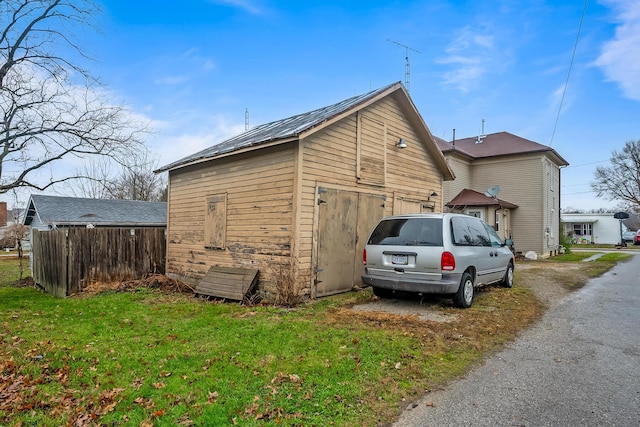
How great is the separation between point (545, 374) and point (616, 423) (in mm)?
1051

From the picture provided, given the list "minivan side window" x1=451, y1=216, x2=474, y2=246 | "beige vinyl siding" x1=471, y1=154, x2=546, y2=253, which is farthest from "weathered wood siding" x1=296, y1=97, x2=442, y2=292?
"beige vinyl siding" x1=471, y1=154, x2=546, y2=253

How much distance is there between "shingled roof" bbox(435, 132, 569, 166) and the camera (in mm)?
21000

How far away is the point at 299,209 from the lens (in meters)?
7.67

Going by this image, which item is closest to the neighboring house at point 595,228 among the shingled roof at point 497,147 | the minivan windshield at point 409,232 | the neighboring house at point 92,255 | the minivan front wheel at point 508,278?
the shingled roof at point 497,147

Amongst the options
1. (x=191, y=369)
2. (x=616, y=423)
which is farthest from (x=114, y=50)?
(x=616, y=423)

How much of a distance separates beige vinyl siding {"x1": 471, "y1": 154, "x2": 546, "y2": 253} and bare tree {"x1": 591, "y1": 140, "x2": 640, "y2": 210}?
101 ft

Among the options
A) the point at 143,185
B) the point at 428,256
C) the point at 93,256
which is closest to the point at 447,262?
the point at 428,256

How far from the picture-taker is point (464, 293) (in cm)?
690

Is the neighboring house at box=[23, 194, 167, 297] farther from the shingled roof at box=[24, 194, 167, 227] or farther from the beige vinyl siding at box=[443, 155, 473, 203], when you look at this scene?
the beige vinyl siding at box=[443, 155, 473, 203]

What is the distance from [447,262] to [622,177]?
160 ft

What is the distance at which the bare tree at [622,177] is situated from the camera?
137ft

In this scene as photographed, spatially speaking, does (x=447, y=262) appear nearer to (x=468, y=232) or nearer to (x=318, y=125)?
(x=468, y=232)

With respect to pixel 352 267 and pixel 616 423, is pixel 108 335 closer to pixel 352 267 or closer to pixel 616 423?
pixel 352 267

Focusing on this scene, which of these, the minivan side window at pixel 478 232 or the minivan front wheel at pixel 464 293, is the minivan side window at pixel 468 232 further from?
the minivan front wheel at pixel 464 293
